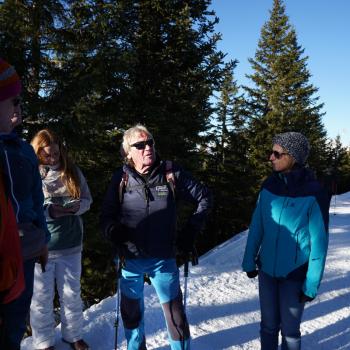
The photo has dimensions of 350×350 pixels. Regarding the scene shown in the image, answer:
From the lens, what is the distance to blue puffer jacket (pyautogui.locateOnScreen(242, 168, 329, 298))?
2666 mm

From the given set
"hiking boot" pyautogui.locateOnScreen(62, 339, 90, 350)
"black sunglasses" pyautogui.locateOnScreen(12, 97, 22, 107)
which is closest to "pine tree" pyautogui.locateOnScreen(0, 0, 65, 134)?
"hiking boot" pyautogui.locateOnScreen(62, 339, 90, 350)

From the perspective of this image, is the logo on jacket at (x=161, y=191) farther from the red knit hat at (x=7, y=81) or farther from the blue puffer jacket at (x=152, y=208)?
the red knit hat at (x=7, y=81)

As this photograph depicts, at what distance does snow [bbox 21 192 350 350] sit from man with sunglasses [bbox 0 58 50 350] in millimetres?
1468

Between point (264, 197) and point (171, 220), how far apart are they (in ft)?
2.82

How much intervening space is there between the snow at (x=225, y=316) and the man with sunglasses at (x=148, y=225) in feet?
2.64

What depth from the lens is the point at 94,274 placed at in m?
9.27

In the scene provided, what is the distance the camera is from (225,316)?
4.21 meters

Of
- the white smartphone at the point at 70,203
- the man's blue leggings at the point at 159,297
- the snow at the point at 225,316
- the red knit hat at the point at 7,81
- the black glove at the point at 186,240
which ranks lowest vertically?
the snow at the point at 225,316

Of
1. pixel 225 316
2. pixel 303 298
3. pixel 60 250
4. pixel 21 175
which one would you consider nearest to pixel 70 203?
pixel 60 250

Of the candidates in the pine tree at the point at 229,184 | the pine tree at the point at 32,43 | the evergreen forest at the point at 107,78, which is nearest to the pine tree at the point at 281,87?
the pine tree at the point at 229,184

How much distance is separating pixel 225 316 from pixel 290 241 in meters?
1.93

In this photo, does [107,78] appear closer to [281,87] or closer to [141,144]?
[141,144]

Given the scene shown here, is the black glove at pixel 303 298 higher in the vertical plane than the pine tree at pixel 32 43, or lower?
lower

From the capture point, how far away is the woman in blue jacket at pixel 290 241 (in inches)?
105
